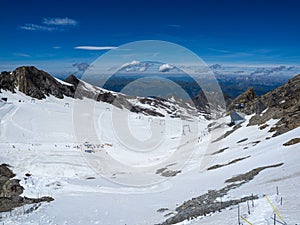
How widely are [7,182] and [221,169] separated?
25.3m

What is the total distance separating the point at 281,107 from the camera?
54500mm

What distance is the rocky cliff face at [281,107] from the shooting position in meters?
39.0

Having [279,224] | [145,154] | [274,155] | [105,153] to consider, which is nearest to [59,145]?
[105,153]

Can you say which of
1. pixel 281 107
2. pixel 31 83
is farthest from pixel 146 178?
pixel 31 83

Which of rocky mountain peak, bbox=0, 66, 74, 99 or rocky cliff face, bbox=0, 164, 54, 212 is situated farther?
rocky mountain peak, bbox=0, 66, 74, 99

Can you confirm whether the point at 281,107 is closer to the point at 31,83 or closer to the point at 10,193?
the point at 10,193

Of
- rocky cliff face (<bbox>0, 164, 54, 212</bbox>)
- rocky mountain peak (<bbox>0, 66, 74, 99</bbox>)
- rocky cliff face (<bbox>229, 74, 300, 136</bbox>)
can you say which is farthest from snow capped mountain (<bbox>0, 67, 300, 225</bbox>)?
rocky mountain peak (<bbox>0, 66, 74, 99</bbox>)

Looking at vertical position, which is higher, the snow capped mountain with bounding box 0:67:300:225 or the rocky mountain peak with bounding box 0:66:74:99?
the rocky mountain peak with bounding box 0:66:74:99

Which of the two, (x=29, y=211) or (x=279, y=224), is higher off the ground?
(x=279, y=224)

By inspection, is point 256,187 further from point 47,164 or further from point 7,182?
point 47,164

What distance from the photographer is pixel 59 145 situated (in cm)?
5525

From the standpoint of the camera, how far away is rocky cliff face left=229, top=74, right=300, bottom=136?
38966 mm

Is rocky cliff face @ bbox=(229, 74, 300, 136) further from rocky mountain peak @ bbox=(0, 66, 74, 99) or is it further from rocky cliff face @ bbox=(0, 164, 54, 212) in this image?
rocky mountain peak @ bbox=(0, 66, 74, 99)

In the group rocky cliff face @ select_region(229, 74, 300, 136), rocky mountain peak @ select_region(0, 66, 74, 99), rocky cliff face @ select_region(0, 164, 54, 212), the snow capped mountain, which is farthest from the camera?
rocky mountain peak @ select_region(0, 66, 74, 99)
